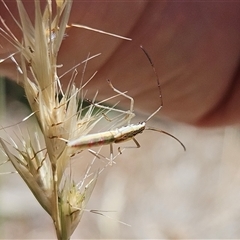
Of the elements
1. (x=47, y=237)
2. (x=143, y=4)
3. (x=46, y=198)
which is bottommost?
(x=46, y=198)

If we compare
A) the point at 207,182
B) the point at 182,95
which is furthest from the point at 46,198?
the point at 207,182

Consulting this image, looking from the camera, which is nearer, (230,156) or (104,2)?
(104,2)

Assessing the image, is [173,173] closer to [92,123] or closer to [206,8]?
[206,8]

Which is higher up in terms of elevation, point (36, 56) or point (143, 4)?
point (143, 4)

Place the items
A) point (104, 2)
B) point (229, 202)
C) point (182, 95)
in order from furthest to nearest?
point (229, 202)
point (182, 95)
point (104, 2)

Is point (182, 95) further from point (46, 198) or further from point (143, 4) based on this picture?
point (46, 198)

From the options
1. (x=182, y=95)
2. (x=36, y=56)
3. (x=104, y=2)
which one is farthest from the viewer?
(x=182, y=95)

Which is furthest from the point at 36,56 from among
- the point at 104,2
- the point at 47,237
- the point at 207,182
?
the point at 207,182
